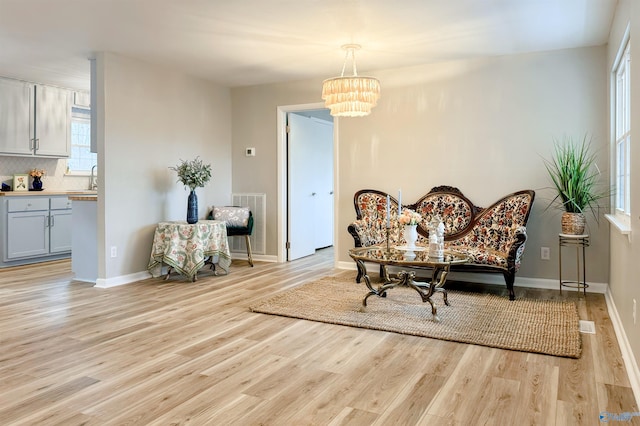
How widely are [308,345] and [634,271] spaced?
1890 millimetres

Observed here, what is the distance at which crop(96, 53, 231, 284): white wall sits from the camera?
489cm

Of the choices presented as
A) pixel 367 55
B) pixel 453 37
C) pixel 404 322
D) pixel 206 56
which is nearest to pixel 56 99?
pixel 206 56

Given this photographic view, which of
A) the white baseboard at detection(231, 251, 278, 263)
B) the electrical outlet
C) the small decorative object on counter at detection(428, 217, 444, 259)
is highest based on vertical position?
the small decorative object on counter at detection(428, 217, 444, 259)

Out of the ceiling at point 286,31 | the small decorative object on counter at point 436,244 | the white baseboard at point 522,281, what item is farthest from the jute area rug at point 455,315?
the ceiling at point 286,31

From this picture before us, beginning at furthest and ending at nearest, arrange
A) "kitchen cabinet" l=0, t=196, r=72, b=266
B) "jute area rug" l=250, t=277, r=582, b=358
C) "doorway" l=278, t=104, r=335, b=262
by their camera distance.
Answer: "doorway" l=278, t=104, r=335, b=262
"kitchen cabinet" l=0, t=196, r=72, b=266
"jute area rug" l=250, t=277, r=582, b=358

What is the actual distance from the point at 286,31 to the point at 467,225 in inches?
102

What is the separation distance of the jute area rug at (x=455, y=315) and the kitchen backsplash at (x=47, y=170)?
4.43m

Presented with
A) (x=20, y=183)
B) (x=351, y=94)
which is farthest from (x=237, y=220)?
(x=20, y=183)

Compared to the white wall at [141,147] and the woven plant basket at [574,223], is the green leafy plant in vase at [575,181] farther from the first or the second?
the white wall at [141,147]

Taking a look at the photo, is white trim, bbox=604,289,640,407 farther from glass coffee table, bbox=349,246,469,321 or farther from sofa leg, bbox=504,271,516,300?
glass coffee table, bbox=349,246,469,321

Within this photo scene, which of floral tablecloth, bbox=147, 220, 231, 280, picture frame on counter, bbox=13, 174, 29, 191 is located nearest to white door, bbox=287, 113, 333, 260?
floral tablecloth, bbox=147, 220, 231, 280

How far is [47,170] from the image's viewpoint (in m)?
6.96

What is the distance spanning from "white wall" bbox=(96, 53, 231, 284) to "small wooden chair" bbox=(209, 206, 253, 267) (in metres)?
0.29

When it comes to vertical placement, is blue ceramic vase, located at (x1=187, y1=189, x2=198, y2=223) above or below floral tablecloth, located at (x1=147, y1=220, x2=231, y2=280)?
above
